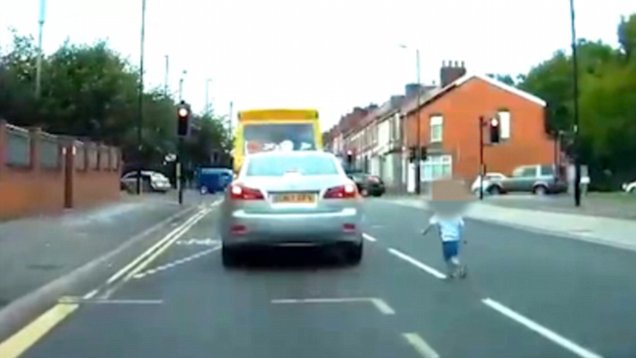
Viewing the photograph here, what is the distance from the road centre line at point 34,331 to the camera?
428 inches

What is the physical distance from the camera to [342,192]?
1797cm

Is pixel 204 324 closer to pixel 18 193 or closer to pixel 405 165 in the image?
pixel 18 193

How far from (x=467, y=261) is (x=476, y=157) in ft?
239

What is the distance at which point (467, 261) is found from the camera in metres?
20.0

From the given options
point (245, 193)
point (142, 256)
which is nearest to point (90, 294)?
point (245, 193)

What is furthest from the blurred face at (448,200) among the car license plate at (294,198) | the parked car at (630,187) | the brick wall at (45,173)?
the parked car at (630,187)

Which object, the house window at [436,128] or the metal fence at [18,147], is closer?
the metal fence at [18,147]

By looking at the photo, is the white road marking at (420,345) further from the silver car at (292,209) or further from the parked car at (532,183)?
the parked car at (532,183)

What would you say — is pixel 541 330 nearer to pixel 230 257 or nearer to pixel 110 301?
pixel 110 301

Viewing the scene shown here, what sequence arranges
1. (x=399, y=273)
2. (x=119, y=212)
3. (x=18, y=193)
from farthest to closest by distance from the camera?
(x=119, y=212) < (x=18, y=193) < (x=399, y=273)

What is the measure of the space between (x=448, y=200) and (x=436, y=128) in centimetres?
7763

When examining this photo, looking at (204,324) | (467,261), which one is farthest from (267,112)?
(204,324)

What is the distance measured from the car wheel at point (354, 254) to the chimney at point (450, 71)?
8085 cm

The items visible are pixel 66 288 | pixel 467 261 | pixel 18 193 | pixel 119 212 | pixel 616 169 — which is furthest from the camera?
pixel 616 169
